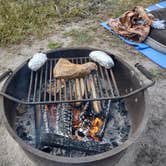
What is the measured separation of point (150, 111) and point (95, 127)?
0.92 metres

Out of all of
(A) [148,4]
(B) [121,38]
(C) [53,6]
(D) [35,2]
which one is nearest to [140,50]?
(B) [121,38]

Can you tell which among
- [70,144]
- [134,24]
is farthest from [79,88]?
[134,24]

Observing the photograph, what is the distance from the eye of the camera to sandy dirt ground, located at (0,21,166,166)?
7.82 ft

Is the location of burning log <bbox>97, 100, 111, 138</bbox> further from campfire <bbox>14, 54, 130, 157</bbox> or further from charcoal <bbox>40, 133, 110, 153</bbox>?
charcoal <bbox>40, 133, 110, 153</bbox>

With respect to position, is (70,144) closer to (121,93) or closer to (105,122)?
(105,122)

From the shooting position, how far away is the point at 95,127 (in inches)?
83.7

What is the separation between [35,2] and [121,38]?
1702mm

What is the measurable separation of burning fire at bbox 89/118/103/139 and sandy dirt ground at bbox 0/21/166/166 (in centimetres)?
45

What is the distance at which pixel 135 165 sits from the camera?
91.8 inches

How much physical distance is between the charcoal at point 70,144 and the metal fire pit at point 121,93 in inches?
6.7

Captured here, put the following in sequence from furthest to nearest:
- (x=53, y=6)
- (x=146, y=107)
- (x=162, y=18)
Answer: (x=53, y=6), (x=162, y=18), (x=146, y=107)

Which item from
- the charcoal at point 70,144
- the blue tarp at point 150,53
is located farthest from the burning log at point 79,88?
the blue tarp at point 150,53

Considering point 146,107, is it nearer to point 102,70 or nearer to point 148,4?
point 102,70

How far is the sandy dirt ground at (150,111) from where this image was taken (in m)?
2.38
